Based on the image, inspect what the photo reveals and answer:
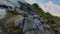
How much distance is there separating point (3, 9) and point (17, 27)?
8.82 ft

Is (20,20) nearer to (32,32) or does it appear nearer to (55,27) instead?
(32,32)

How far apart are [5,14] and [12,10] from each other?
4.13 feet

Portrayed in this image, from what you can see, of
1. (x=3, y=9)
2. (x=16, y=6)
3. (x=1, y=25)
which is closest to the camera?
(x=1, y=25)

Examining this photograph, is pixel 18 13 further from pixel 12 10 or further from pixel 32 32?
pixel 32 32

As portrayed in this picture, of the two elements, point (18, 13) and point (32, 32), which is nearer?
point (32, 32)

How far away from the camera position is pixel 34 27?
62.3 feet

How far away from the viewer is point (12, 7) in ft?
69.0

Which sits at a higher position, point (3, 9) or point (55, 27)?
point (3, 9)

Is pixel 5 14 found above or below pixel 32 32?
above

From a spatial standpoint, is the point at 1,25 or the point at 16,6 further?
the point at 16,6

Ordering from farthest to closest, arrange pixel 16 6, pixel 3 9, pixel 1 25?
pixel 16 6
pixel 3 9
pixel 1 25

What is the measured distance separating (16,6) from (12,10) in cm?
155

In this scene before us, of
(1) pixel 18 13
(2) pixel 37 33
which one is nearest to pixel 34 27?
(2) pixel 37 33

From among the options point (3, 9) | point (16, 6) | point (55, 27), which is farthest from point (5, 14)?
point (55, 27)
